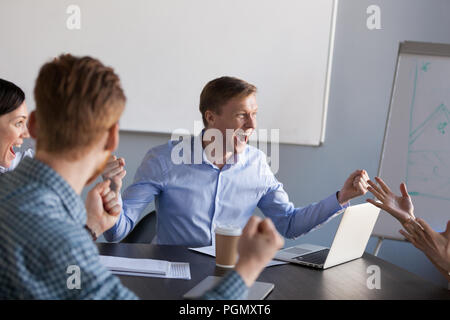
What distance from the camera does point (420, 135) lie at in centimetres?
242

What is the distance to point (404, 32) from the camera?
10.4 feet

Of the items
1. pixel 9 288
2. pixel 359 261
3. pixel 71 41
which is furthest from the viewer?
pixel 71 41

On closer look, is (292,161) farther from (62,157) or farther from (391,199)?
(62,157)

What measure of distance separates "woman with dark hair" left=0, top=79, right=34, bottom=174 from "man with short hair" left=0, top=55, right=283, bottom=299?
1.19 metres

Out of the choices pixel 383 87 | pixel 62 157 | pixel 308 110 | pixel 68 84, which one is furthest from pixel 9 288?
pixel 383 87

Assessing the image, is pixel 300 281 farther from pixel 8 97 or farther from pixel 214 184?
pixel 8 97

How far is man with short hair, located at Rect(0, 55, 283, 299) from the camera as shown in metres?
0.79

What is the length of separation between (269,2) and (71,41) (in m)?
1.26

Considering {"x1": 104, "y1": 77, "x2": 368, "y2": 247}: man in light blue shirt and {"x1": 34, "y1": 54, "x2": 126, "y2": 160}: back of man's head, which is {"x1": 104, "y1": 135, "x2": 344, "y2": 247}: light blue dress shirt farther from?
{"x1": 34, "y1": 54, "x2": 126, "y2": 160}: back of man's head

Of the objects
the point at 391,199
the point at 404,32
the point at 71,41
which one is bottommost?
the point at 391,199

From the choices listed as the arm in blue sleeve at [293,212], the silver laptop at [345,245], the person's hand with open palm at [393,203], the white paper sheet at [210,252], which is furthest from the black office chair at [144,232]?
the person's hand with open palm at [393,203]

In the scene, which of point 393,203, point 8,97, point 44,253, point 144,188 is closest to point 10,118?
point 8,97

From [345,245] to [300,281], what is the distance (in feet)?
1.00

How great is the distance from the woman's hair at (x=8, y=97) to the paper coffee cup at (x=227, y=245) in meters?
1.10
